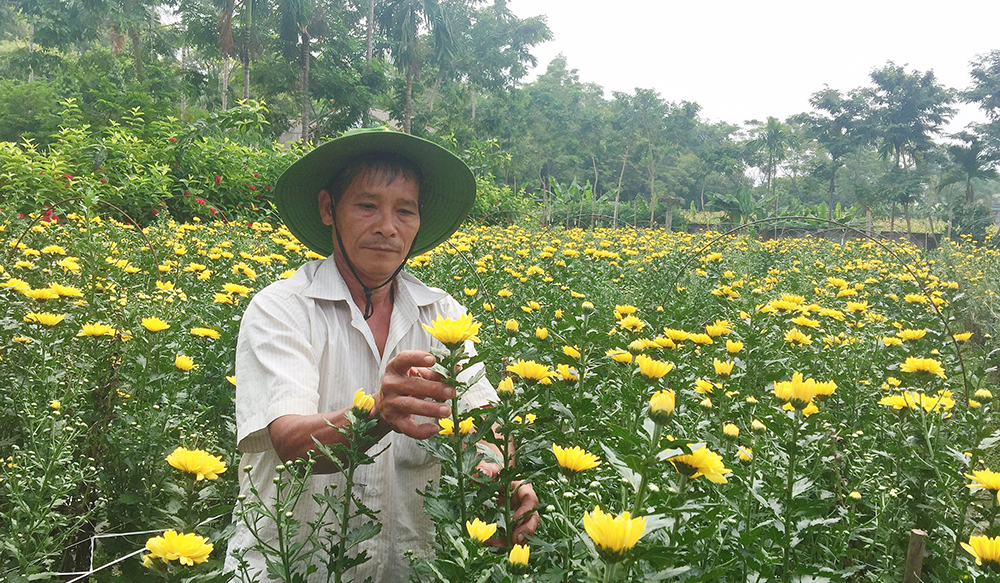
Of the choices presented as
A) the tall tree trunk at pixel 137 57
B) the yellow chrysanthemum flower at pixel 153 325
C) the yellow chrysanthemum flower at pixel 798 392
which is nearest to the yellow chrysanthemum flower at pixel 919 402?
the yellow chrysanthemum flower at pixel 798 392

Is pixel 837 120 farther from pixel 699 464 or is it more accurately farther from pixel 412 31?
pixel 699 464

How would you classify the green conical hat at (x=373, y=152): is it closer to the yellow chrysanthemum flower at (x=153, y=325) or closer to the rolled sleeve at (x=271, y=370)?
the rolled sleeve at (x=271, y=370)

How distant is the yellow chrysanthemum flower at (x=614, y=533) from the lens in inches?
25.5

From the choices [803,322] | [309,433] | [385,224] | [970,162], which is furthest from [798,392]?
[970,162]

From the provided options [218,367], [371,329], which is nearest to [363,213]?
[371,329]

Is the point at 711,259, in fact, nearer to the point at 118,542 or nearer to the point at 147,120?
the point at 118,542

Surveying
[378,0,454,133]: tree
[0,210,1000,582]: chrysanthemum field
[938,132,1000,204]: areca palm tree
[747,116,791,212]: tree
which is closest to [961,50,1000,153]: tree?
[938,132,1000,204]: areca palm tree

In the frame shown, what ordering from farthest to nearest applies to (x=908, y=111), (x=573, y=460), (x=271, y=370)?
(x=908, y=111) → (x=271, y=370) → (x=573, y=460)

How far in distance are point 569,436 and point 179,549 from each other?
29.8 inches

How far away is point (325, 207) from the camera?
1.68 m

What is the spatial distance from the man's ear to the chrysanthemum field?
1.65ft

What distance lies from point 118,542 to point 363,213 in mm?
1270

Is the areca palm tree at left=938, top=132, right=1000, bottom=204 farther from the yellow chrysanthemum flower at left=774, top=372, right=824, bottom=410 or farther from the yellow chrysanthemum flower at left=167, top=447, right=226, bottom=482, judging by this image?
the yellow chrysanthemum flower at left=167, top=447, right=226, bottom=482

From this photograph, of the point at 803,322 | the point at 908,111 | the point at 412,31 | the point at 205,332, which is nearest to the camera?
the point at 205,332
